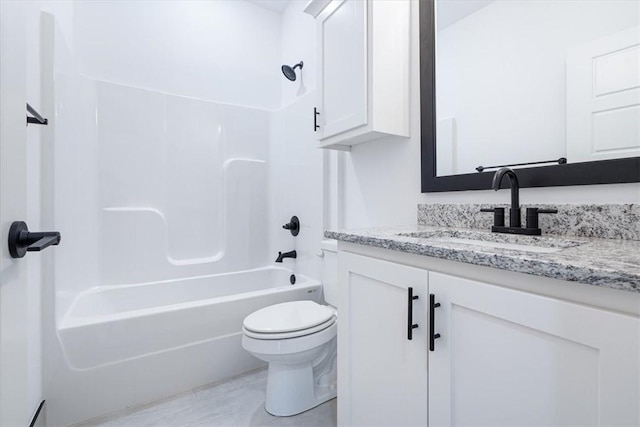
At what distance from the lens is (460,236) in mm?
1134

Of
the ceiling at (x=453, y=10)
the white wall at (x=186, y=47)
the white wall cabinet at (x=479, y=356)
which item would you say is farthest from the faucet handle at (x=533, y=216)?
the white wall at (x=186, y=47)

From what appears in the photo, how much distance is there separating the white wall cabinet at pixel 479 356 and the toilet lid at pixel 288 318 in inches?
15.2

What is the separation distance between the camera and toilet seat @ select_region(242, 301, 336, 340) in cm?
135

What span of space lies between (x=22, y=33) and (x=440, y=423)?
1.36 metres

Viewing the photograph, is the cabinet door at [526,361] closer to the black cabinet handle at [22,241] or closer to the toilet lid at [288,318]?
the toilet lid at [288,318]

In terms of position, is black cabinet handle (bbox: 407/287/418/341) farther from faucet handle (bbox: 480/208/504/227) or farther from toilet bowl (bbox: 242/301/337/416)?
toilet bowl (bbox: 242/301/337/416)

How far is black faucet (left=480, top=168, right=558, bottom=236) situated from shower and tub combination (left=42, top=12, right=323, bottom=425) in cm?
125

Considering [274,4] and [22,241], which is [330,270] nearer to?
[22,241]

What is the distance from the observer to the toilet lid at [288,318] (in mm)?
1376

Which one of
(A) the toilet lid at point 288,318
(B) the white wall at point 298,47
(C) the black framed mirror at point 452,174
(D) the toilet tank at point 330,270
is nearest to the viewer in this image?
(C) the black framed mirror at point 452,174

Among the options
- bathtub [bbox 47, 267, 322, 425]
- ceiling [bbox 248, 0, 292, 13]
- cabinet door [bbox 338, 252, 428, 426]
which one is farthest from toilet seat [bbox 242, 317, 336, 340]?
ceiling [bbox 248, 0, 292, 13]

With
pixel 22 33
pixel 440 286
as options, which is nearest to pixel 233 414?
pixel 440 286

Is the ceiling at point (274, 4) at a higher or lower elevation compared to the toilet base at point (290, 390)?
higher

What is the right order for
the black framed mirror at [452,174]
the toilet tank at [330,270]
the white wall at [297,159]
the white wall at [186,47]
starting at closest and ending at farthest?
the black framed mirror at [452,174], the toilet tank at [330,270], the white wall at [186,47], the white wall at [297,159]
